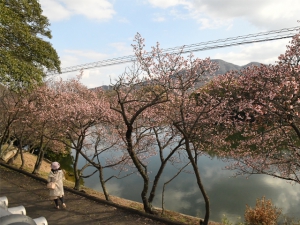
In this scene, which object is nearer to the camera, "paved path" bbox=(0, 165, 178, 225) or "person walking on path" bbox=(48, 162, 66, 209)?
"paved path" bbox=(0, 165, 178, 225)

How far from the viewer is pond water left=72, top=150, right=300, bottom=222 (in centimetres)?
1271

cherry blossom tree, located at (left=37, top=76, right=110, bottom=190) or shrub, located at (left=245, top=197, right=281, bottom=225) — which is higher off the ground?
cherry blossom tree, located at (left=37, top=76, right=110, bottom=190)

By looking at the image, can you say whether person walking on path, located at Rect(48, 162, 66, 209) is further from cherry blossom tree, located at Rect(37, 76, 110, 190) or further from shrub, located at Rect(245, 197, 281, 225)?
shrub, located at Rect(245, 197, 281, 225)

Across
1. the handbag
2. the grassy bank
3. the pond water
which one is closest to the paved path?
the handbag

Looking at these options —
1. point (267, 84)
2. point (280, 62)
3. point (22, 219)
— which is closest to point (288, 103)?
point (267, 84)

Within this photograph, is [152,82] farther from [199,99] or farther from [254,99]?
[254,99]

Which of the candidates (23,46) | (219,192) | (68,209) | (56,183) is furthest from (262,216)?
(23,46)

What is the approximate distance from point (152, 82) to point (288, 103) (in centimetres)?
337

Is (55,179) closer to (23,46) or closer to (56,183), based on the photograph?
(56,183)

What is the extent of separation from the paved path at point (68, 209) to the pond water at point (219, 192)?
6935mm

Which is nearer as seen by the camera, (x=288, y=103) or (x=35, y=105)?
(x=288, y=103)

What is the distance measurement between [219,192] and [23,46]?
1278 centimetres

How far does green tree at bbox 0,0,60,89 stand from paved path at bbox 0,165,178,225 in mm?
3474

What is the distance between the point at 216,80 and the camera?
6.72 m
